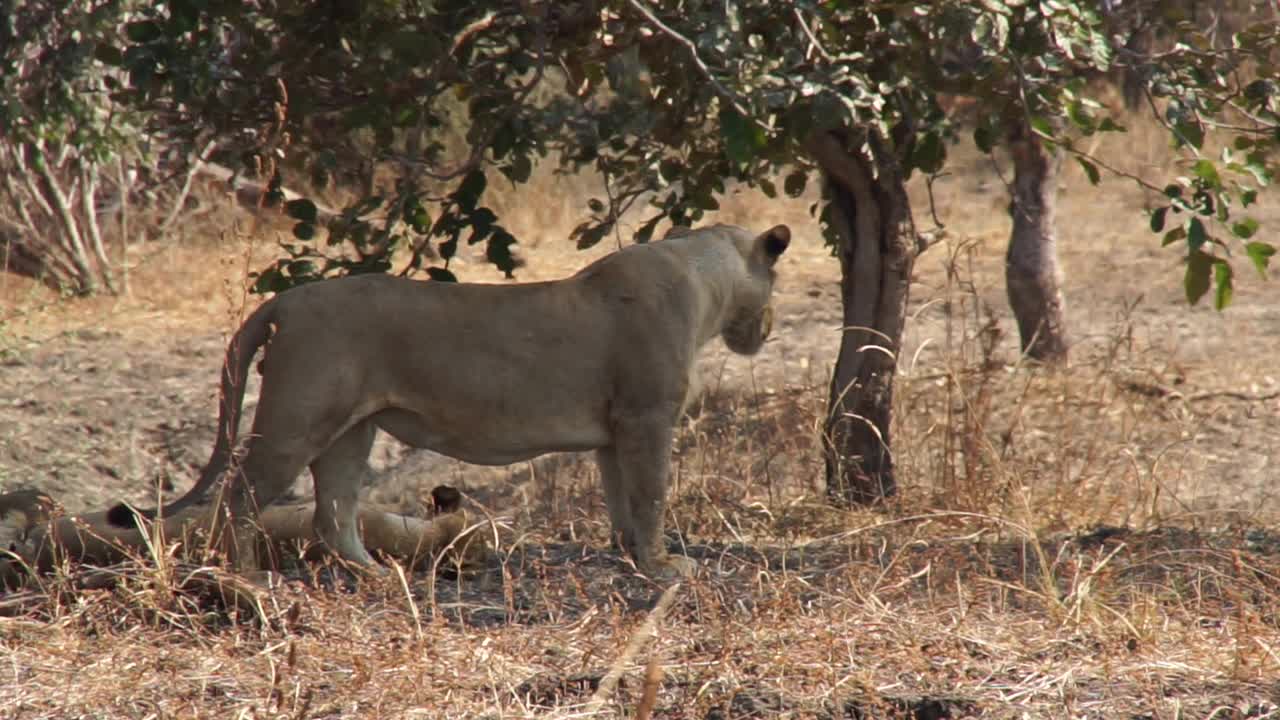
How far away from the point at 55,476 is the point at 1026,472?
442 centimetres

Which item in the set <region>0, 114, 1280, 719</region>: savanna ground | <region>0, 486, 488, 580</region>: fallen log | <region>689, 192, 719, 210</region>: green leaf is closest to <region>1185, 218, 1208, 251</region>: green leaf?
<region>0, 114, 1280, 719</region>: savanna ground

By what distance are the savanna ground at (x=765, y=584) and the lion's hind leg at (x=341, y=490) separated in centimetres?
12

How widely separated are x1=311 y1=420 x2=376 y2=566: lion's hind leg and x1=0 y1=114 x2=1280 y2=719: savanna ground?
0.12 meters

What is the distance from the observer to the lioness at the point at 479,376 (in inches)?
186

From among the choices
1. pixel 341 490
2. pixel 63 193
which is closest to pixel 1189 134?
pixel 341 490

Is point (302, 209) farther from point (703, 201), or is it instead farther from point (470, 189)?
point (703, 201)

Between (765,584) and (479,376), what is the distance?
1.01m

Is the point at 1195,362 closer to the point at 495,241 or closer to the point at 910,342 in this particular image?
the point at 910,342

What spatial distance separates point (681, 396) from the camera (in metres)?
5.08

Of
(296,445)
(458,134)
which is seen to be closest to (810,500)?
(296,445)

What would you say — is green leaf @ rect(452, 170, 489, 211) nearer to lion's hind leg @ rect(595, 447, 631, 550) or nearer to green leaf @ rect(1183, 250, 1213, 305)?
lion's hind leg @ rect(595, 447, 631, 550)

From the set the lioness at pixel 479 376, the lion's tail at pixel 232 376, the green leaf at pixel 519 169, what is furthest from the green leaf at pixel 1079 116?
the lion's tail at pixel 232 376

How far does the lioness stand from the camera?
4.73 meters

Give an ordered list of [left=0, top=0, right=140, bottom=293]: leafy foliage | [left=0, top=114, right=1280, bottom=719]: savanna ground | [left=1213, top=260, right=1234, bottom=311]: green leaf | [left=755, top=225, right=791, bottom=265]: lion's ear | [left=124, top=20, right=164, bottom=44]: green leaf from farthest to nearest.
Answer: [left=0, top=0, right=140, bottom=293]: leafy foliage → [left=755, top=225, right=791, bottom=265]: lion's ear → [left=124, top=20, right=164, bottom=44]: green leaf → [left=1213, top=260, right=1234, bottom=311]: green leaf → [left=0, top=114, right=1280, bottom=719]: savanna ground
